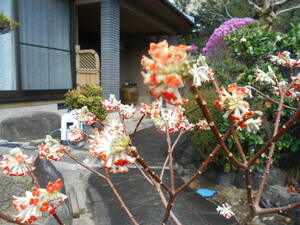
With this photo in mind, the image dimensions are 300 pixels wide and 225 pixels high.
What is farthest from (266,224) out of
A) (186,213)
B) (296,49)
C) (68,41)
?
(68,41)

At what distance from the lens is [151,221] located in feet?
7.16

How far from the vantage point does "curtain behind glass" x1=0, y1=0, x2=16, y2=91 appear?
14.8 feet

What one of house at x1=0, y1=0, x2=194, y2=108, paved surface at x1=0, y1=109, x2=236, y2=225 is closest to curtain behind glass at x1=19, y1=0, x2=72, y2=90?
house at x1=0, y1=0, x2=194, y2=108

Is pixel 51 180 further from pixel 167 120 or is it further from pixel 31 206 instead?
pixel 31 206

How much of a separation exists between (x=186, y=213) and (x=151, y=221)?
0.42 meters

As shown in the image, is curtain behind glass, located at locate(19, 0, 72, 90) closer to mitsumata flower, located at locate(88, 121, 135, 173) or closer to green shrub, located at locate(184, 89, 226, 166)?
green shrub, located at locate(184, 89, 226, 166)

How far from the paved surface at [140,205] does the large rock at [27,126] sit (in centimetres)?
207

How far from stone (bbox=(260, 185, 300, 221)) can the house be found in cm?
403

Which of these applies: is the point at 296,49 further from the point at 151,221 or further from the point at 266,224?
the point at 151,221

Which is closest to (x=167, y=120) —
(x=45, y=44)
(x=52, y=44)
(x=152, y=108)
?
(x=152, y=108)

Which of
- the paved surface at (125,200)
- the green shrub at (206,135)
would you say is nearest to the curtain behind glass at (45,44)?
the paved surface at (125,200)

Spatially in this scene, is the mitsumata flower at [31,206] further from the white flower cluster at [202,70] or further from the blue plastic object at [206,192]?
the blue plastic object at [206,192]

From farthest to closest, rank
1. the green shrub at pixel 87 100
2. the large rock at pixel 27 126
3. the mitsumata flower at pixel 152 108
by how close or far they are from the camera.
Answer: the green shrub at pixel 87 100 → the large rock at pixel 27 126 → the mitsumata flower at pixel 152 108

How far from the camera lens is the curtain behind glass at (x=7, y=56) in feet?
14.8
